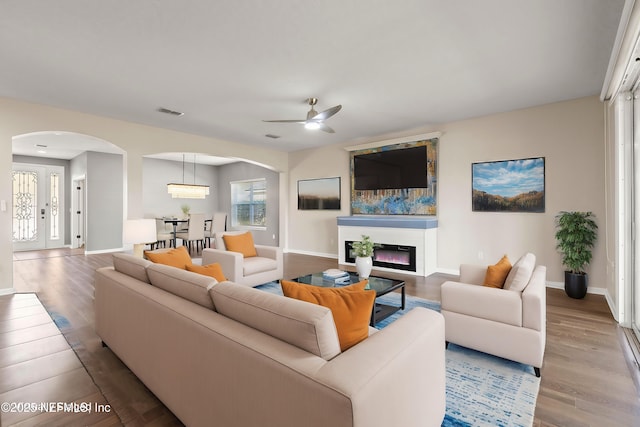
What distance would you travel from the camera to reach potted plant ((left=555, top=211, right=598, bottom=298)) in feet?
12.6

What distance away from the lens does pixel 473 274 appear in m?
3.06

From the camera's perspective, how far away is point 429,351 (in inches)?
54.1

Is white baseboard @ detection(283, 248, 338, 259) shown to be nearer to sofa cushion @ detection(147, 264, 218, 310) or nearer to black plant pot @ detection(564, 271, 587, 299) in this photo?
black plant pot @ detection(564, 271, 587, 299)

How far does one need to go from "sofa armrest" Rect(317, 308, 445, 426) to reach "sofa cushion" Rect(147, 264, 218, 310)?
34.4 inches

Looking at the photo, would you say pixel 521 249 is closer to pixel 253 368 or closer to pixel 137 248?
pixel 253 368

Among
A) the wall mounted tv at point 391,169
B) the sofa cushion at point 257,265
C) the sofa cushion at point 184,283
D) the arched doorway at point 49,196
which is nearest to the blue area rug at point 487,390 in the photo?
the sofa cushion at point 184,283

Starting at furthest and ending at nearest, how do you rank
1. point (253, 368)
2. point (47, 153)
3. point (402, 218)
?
point (47, 153), point (402, 218), point (253, 368)

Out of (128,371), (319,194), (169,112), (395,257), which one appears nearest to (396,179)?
(395,257)

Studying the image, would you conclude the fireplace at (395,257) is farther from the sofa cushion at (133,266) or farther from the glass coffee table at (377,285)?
the sofa cushion at (133,266)

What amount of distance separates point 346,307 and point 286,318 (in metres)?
0.30

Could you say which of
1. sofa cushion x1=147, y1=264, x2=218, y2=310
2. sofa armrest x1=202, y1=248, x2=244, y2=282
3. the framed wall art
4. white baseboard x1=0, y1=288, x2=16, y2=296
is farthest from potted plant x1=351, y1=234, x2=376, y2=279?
white baseboard x1=0, y1=288, x2=16, y2=296

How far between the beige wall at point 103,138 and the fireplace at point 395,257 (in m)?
3.63

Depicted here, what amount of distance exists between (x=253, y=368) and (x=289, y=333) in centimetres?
18

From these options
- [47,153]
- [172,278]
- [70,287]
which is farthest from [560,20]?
[47,153]
